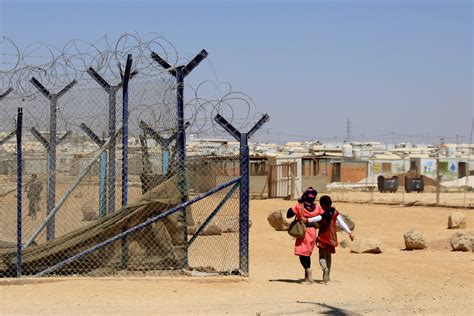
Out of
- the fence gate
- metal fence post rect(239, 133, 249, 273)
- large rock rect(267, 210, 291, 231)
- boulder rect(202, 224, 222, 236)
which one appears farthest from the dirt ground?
the fence gate

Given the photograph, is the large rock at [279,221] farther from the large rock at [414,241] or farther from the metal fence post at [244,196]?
the metal fence post at [244,196]

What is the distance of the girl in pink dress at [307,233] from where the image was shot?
35.0 ft

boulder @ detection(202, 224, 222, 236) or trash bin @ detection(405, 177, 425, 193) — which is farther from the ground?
boulder @ detection(202, 224, 222, 236)

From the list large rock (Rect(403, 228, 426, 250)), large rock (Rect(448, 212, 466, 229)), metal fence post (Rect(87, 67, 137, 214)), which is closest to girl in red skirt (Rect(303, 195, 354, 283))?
metal fence post (Rect(87, 67, 137, 214))

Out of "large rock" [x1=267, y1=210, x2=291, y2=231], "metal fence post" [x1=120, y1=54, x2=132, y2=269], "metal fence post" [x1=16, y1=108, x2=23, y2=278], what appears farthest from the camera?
"large rock" [x1=267, y1=210, x2=291, y2=231]

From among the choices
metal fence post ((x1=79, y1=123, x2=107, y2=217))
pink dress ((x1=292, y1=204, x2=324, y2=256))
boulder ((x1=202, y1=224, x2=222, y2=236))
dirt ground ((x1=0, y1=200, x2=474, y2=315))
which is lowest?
dirt ground ((x1=0, y1=200, x2=474, y2=315))

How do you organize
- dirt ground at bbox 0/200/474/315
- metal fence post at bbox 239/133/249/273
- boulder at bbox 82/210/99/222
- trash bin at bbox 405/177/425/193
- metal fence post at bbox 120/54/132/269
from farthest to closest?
trash bin at bbox 405/177/425/193, boulder at bbox 82/210/99/222, metal fence post at bbox 120/54/132/269, metal fence post at bbox 239/133/249/273, dirt ground at bbox 0/200/474/315

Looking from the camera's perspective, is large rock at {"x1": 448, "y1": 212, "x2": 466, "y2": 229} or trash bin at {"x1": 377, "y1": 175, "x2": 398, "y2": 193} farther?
trash bin at {"x1": 377, "y1": 175, "x2": 398, "y2": 193}

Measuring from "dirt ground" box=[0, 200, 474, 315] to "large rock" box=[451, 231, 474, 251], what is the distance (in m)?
1.52

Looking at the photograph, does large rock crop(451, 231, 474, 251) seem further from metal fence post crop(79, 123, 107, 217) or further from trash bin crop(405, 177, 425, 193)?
trash bin crop(405, 177, 425, 193)

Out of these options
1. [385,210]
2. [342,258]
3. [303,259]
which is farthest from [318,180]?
[303,259]

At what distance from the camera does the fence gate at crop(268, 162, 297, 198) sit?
122ft

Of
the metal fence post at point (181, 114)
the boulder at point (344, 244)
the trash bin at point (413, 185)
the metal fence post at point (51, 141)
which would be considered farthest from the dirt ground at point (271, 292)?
the trash bin at point (413, 185)

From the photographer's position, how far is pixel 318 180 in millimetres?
43031
